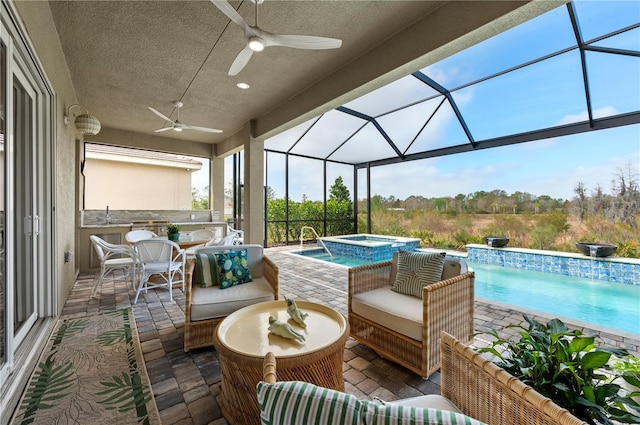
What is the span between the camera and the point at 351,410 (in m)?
0.61

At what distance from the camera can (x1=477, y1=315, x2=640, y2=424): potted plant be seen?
88 centimetres

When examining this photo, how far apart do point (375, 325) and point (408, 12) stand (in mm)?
2908

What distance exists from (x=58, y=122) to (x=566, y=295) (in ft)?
24.9

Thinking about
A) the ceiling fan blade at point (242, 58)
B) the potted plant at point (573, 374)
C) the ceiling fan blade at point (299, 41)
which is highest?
the ceiling fan blade at point (242, 58)

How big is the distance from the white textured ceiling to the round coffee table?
109 inches

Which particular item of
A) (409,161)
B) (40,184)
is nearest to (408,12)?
(40,184)

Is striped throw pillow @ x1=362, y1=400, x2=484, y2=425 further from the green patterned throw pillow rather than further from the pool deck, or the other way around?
the green patterned throw pillow

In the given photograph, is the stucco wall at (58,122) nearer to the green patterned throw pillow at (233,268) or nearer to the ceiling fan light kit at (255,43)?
the ceiling fan light kit at (255,43)

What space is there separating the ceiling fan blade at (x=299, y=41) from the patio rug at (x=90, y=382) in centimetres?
273

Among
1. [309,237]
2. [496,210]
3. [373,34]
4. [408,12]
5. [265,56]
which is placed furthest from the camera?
[309,237]

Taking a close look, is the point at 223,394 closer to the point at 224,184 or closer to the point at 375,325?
the point at 375,325

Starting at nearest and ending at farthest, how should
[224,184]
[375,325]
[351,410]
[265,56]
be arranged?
[351,410], [375,325], [265,56], [224,184]

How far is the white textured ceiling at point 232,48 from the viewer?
8.44ft

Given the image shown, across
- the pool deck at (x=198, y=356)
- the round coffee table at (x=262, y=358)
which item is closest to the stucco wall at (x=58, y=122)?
the pool deck at (x=198, y=356)
